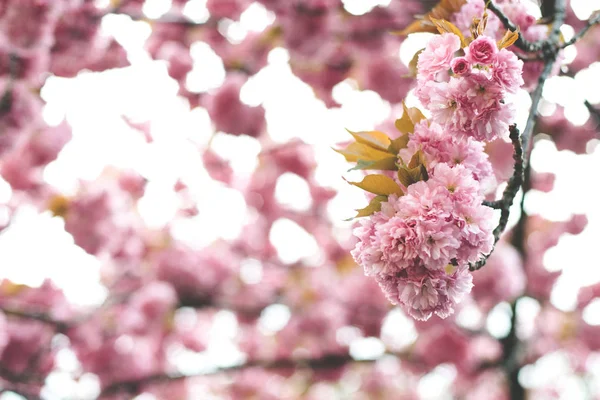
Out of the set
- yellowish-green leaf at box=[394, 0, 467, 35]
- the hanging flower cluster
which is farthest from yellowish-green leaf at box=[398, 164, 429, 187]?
yellowish-green leaf at box=[394, 0, 467, 35]

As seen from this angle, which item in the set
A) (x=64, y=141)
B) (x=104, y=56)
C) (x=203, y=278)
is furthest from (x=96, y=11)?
(x=203, y=278)

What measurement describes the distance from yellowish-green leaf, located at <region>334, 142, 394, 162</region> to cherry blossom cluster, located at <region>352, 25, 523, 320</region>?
0.09m

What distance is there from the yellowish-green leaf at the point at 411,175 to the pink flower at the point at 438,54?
7.2 inches

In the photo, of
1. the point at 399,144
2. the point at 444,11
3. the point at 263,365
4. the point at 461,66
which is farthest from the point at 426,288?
the point at 263,365

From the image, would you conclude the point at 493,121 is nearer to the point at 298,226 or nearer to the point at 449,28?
the point at 449,28

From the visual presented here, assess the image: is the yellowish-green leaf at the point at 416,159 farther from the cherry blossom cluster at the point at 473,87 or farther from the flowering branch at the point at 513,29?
the flowering branch at the point at 513,29

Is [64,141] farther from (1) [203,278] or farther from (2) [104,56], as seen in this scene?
(1) [203,278]

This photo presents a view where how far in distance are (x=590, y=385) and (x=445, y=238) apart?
7.50 m

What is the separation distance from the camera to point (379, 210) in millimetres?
1102

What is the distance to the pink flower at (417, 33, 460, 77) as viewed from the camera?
1.03 meters

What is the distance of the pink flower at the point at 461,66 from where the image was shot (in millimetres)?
991

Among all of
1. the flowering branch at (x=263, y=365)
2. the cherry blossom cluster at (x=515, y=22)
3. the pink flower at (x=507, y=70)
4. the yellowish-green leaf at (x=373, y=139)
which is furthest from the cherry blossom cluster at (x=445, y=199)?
the flowering branch at (x=263, y=365)

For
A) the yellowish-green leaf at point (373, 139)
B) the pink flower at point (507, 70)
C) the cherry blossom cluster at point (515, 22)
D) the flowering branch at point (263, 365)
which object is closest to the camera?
the pink flower at point (507, 70)

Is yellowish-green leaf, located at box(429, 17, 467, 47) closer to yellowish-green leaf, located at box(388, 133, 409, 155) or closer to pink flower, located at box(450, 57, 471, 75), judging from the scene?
pink flower, located at box(450, 57, 471, 75)
